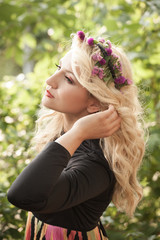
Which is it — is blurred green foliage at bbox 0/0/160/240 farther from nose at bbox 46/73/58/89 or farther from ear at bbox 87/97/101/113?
nose at bbox 46/73/58/89

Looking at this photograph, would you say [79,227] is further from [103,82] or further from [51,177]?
[103,82]

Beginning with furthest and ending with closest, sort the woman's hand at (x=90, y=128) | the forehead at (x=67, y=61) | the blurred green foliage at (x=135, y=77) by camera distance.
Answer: the blurred green foliage at (x=135, y=77) < the forehead at (x=67, y=61) < the woman's hand at (x=90, y=128)

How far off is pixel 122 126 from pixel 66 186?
41 cm

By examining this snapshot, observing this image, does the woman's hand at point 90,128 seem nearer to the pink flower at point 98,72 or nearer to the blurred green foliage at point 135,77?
the pink flower at point 98,72

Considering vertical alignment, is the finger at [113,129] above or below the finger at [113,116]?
below

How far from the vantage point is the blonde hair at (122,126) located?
4.54 ft

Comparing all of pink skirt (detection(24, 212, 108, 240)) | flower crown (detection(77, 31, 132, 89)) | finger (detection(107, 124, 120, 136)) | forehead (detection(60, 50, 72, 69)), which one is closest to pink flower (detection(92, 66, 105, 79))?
flower crown (detection(77, 31, 132, 89))

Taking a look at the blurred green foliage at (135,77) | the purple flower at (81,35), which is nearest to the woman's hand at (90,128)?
the purple flower at (81,35)

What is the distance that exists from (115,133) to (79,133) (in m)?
0.27

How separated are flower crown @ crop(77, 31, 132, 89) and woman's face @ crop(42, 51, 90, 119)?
107 millimetres

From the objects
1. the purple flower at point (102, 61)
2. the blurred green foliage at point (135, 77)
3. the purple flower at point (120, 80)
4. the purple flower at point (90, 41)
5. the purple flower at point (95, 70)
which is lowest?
the blurred green foliage at point (135, 77)

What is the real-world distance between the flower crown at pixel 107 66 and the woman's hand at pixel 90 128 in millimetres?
146

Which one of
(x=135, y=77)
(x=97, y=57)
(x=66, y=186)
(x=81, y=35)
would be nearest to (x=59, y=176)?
(x=66, y=186)

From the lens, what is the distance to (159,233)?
213 cm
